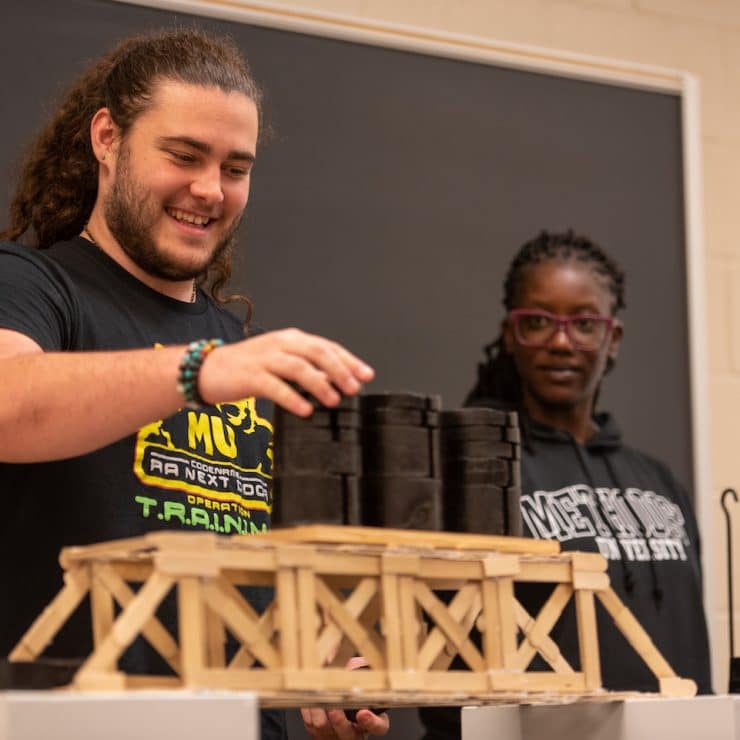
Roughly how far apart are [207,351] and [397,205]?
1.38 metres

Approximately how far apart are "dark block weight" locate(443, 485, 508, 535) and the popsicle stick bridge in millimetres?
30

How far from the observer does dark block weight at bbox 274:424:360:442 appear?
1107 mm

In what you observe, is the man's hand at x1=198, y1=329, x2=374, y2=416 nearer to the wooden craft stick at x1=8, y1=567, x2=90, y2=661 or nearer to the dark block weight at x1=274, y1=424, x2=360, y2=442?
the dark block weight at x1=274, y1=424, x2=360, y2=442

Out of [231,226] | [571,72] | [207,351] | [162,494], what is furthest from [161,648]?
[571,72]

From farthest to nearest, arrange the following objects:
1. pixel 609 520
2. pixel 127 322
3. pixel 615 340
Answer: pixel 615 340 → pixel 609 520 → pixel 127 322

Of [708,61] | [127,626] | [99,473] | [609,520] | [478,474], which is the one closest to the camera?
[127,626]

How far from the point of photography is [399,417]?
1.14 metres

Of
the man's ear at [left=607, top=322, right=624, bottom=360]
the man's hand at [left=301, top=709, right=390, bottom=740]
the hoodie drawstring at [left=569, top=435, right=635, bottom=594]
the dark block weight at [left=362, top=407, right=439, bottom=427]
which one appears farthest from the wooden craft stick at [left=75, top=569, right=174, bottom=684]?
the man's ear at [left=607, top=322, right=624, bottom=360]

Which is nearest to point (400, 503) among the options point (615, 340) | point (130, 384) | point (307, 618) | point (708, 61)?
point (307, 618)

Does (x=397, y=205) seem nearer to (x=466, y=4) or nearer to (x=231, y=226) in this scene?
(x=466, y=4)

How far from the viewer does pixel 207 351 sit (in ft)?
3.71

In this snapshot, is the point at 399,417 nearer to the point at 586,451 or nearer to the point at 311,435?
the point at 311,435

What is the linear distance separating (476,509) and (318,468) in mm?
154

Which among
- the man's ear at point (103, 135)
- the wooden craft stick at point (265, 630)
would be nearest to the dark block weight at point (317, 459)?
the wooden craft stick at point (265, 630)
